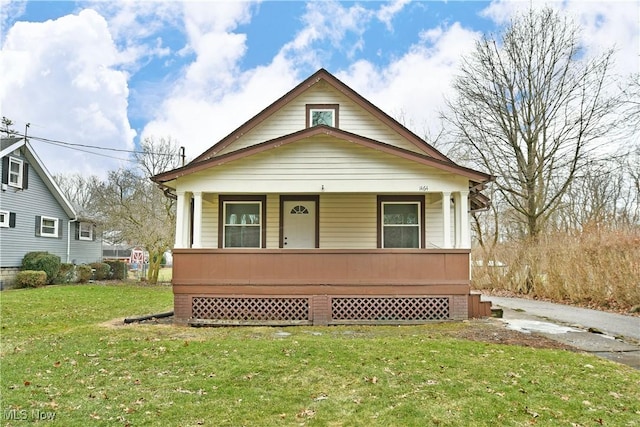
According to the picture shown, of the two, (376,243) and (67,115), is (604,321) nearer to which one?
(376,243)

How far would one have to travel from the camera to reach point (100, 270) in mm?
26062

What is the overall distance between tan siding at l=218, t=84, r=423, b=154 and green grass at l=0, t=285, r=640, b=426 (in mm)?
5852

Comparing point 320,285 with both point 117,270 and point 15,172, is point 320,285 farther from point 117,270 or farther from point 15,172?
point 117,270

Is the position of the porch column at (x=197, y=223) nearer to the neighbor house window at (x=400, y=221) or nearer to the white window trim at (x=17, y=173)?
the neighbor house window at (x=400, y=221)

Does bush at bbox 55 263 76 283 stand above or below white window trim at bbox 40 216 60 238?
below

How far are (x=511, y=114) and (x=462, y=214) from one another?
13280 mm

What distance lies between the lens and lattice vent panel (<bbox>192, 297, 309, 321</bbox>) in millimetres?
10219

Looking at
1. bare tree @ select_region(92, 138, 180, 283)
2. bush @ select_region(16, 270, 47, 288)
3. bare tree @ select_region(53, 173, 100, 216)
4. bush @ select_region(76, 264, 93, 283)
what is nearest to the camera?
bush @ select_region(16, 270, 47, 288)

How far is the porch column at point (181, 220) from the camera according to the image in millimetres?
10344

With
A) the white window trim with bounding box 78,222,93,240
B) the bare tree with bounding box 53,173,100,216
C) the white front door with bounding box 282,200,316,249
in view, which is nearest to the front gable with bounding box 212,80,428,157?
the white front door with bounding box 282,200,316,249

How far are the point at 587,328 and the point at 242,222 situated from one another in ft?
28.5

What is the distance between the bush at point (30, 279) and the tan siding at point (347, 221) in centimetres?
1522

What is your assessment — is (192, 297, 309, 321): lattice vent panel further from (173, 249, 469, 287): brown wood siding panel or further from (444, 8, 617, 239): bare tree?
(444, 8, 617, 239): bare tree

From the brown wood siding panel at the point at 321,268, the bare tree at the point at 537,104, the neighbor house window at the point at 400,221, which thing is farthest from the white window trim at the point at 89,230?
the bare tree at the point at 537,104
